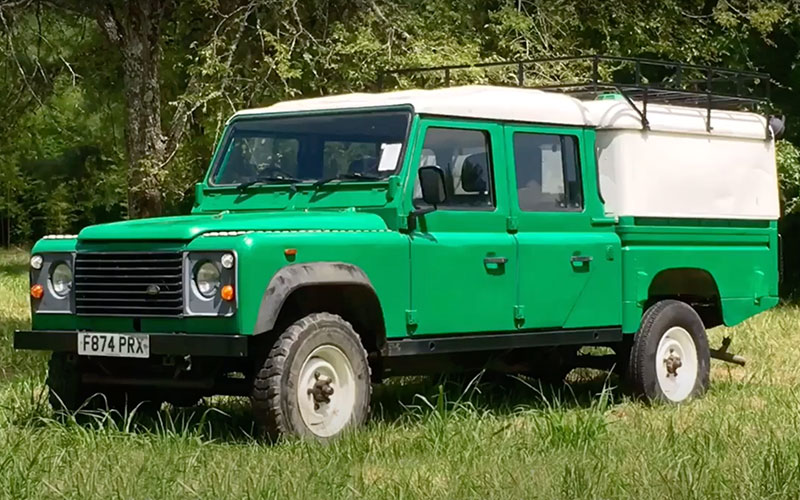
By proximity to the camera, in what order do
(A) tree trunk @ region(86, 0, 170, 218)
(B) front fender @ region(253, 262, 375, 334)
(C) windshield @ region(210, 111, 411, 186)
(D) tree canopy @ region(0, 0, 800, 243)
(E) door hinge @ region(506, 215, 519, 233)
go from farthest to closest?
(A) tree trunk @ region(86, 0, 170, 218) → (D) tree canopy @ region(0, 0, 800, 243) → (E) door hinge @ region(506, 215, 519, 233) → (C) windshield @ region(210, 111, 411, 186) → (B) front fender @ region(253, 262, 375, 334)

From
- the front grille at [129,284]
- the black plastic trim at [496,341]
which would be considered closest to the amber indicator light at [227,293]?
the front grille at [129,284]

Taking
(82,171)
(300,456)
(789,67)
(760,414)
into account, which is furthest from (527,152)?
(82,171)

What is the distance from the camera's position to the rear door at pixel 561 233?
9.90m

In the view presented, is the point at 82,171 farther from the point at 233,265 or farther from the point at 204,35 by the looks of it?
the point at 233,265

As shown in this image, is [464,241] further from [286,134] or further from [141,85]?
[141,85]

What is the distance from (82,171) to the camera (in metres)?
42.5

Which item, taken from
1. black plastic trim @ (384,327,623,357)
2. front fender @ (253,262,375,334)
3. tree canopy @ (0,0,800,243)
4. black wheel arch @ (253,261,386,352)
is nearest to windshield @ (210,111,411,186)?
black wheel arch @ (253,261,386,352)

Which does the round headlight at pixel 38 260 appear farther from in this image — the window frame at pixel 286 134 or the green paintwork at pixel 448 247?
the window frame at pixel 286 134

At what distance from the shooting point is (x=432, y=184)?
360 inches

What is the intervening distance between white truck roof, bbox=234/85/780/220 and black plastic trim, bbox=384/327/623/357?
2.77 feet

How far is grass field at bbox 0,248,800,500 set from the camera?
6816 millimetres

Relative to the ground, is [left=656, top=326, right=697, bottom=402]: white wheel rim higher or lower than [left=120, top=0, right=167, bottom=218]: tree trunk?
lower

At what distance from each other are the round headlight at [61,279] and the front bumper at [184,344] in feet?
0.83

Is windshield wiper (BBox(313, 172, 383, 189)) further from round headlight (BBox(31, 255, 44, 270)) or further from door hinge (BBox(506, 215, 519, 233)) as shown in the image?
round headlight (BBox(31, 255, 44, 270))
